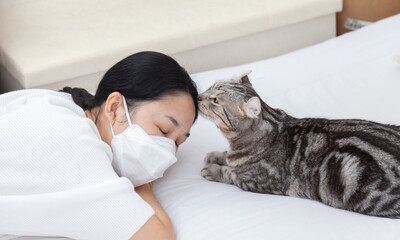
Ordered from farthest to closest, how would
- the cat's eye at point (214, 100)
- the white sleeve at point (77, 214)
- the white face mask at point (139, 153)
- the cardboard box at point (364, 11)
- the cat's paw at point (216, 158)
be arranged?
the cardboard box at point (364, 11) < the cat's paw at point (216, 158) < the cat's eye at point (214, 100) < the white face mask at point (139, 153) < the white sleeve at point (77, 214)

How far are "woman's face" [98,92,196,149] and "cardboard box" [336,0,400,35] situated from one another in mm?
1757

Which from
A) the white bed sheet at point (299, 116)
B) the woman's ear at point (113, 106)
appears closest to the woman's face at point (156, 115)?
the woman's ear at point (113, 106)

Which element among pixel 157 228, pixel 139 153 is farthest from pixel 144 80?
pixel 157 228

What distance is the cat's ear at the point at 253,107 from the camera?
4.58ft

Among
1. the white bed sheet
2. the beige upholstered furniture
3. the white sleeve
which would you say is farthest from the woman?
the beige upholstered furniture

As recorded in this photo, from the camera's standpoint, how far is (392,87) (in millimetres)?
1914

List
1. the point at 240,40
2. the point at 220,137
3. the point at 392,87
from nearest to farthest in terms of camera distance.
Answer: the point at 220,137 < the point at 392,87 < the point at 240,40

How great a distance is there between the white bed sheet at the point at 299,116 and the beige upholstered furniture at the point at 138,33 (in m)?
0.28

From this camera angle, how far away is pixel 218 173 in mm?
1536

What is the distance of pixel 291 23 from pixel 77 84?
1.15 m

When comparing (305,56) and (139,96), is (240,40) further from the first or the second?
(139,96)

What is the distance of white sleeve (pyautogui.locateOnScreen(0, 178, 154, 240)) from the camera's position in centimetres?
112

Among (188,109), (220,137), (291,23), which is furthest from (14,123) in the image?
(291,23)

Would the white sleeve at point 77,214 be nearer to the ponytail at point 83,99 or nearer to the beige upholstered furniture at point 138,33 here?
the ponytail at point 83,99
